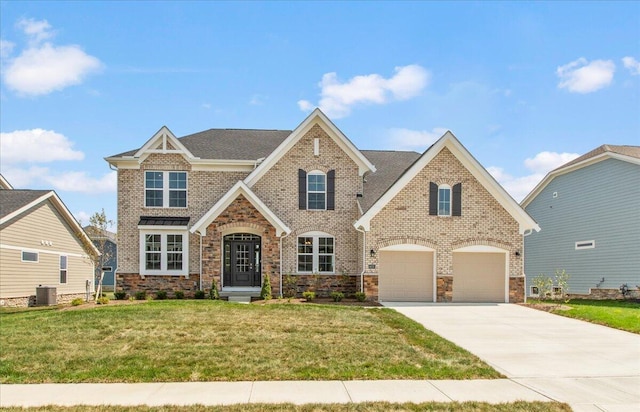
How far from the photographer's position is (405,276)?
20.7 m

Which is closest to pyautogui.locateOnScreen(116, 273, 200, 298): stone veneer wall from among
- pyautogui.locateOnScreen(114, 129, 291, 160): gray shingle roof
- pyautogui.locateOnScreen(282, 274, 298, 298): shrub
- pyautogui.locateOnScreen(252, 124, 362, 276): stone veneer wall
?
pyautogui.locateOnScreen(282, 274, 298, 298): shrub

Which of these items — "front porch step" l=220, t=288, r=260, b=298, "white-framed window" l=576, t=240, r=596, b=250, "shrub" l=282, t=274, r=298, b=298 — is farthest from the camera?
"white-framed window" l=576, t=240, r=596, b=250

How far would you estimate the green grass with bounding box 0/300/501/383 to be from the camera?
920 centimetres

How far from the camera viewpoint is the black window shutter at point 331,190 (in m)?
22.6

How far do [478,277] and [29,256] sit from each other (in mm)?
19701

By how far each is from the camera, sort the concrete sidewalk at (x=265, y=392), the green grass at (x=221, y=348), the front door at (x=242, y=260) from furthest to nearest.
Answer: the front door at (x=242, y=260) < the green grass at (x=221, y=348) < the concrete sidewalk at (x=265, y=392)

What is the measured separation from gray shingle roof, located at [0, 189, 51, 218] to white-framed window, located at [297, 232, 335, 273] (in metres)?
12.3

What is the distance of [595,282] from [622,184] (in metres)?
5.02

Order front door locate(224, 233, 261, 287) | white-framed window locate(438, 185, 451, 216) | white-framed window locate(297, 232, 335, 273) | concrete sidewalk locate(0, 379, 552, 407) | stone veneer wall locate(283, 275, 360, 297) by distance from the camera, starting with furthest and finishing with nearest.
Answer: white-framed window locate(297, 232, 335, 273) → stone veneer wall locate(283, 275, 360, 297) → front door locate(224, 233, 261, 287) → white-framed window locate(438, 185, 451, 216) → concrete sidewalk locate(0, 379, 552, 407)

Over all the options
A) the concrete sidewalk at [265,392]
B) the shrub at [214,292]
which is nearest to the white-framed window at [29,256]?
the shrub at [214,292]

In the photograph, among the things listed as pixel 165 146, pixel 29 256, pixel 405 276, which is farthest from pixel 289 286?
pixel 29 256

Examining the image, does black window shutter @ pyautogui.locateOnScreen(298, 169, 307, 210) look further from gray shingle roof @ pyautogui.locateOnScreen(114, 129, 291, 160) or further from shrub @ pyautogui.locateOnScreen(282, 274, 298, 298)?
shrub @ pyautogui.locateOnScreen(282, 274, 298, 298)

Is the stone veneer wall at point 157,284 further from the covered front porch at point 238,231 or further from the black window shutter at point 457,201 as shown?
the black window shutter at point 457,201

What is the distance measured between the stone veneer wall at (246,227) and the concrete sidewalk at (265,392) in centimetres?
1218
